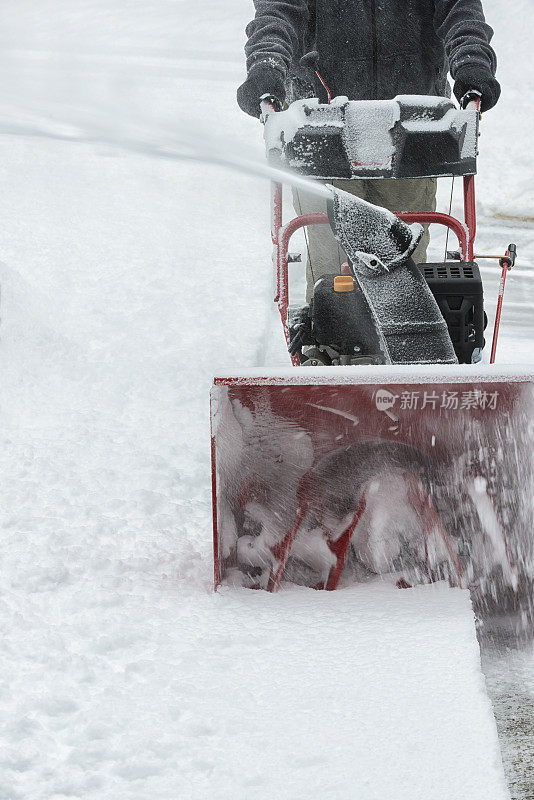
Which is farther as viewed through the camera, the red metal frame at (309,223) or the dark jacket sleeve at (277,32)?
the dark jacket sleeve at (277,32)

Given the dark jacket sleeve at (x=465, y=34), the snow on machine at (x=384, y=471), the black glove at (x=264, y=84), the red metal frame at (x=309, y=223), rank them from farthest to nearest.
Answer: the dark jacket sleeve at (x=465, y=34)
the black glove at (x=264, y=84)
the red metal frame at (x=309, y=223)
the snow on machine at (x=384, y=471)

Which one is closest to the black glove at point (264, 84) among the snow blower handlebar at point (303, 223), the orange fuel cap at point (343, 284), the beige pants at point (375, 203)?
the snow blower handlebar at point (303, 223)

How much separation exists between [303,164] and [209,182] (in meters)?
6.69

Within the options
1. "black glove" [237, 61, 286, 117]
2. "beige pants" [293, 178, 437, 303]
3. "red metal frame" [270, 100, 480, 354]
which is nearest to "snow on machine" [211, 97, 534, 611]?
"red metal frame" [270, 100, 480, 354]

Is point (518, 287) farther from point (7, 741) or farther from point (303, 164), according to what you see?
point (7, 741)

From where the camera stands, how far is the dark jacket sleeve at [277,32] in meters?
3.44

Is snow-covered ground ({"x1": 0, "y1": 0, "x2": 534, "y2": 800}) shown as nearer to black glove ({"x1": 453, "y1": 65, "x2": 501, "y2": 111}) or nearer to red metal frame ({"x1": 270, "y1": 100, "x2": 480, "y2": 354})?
red metal frame ({"x1": 270, "y1": 100, "x2": 480, "y2": 354})

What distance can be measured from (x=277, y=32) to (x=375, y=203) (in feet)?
Result: 2.73

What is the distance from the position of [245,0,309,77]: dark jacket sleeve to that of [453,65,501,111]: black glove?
69cm

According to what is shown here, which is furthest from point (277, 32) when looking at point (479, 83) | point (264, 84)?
point (479, 83)

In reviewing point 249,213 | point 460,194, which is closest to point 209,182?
point 249,213

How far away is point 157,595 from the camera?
95.5 inches

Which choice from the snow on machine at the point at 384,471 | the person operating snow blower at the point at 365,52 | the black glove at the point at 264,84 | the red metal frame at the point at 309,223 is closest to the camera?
the snow on machine at the point at 384,471

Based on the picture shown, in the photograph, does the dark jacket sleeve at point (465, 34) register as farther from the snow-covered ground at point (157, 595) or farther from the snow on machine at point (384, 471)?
the snow on machine at point (384, 471)
